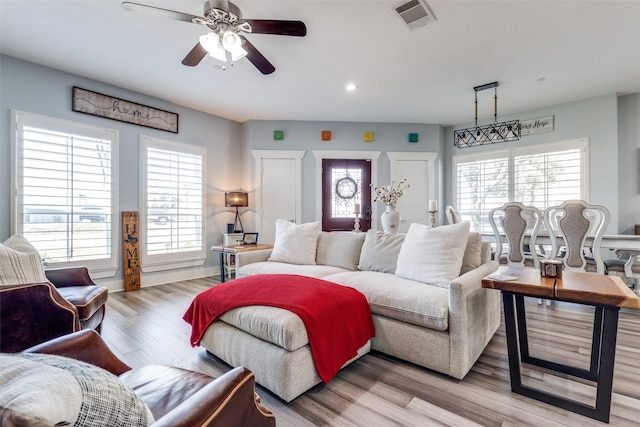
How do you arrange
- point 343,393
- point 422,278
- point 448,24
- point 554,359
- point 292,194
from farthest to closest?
point 292,194
point 448,24
point 422,278
point 554,359
point 343,393

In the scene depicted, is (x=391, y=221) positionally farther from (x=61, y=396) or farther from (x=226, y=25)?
Result: (x=61, y=396)

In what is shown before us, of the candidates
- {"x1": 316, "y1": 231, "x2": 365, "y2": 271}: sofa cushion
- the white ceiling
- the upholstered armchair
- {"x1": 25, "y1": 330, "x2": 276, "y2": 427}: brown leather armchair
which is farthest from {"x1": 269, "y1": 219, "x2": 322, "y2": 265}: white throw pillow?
{"x1": 25, "y1": 330, "x2": 276, "y2": 427}: brown leather armchair

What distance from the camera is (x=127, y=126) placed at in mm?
4207

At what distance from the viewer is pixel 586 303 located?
1.46m

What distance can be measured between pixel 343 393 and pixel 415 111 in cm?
454

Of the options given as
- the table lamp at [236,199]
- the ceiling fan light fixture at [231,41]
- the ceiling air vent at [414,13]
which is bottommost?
the table lamp at [236,199]

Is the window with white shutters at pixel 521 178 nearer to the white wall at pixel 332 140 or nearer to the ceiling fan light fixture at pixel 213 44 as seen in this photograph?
the white wall at pixel 332 140

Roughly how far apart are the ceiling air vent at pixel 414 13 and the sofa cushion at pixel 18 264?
323 centimetres

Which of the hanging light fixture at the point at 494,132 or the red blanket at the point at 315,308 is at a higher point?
the hanging light fixture at the point at 494,132

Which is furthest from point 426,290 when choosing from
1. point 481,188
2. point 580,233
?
point 481,188

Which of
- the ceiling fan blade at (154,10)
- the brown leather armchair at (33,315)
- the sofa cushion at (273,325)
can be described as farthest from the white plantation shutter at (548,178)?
the brown leather armchair at (33,315)

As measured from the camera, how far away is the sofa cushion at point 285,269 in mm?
2823

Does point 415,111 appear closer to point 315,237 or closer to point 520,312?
point 315,237


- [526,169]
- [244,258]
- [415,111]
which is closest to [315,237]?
[244,258]
